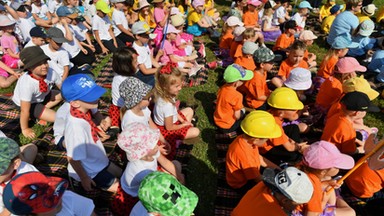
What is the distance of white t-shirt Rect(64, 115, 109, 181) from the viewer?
3.39m

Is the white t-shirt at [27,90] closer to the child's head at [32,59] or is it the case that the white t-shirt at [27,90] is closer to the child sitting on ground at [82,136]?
the child's head at [32,59]

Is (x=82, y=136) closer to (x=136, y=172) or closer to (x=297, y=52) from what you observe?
(x=136, y=172)

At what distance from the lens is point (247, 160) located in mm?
3715

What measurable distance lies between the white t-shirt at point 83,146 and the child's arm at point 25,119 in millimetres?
1831

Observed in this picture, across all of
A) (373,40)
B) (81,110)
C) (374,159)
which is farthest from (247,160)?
(373,40)

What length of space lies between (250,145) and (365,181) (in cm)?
157

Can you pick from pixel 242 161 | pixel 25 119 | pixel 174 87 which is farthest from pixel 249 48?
pixel 25 119

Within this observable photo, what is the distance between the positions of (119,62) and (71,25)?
3.91m

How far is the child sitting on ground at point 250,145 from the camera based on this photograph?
3.57m

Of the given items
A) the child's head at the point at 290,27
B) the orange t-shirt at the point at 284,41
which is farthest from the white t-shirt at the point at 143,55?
the child's head at the point at 290,27

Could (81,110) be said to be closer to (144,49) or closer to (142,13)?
(144,49)

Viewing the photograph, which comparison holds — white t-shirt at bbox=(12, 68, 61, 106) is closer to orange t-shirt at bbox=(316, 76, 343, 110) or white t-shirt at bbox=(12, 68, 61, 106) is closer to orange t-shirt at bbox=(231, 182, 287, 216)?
orange t-shirt at bbox=(231, 182, 287, 216)

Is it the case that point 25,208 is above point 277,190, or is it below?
above

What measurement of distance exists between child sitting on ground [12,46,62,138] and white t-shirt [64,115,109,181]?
1.88 meters
